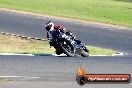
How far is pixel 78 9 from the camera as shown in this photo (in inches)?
1613

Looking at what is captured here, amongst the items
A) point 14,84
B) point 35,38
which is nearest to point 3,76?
point 14,84

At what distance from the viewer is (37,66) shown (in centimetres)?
1591

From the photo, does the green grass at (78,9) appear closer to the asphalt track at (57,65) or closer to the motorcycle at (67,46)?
the asphalt track at (57,65)

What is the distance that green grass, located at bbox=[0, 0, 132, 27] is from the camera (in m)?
37.0

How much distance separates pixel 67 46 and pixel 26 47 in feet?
10.8

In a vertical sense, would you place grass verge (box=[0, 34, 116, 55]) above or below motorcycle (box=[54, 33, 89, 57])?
below

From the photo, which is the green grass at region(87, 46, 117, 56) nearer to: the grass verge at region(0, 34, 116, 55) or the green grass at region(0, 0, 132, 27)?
the grass verge at region(0, 34, 116, 55)

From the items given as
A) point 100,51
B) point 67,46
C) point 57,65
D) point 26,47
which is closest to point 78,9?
point 100,51

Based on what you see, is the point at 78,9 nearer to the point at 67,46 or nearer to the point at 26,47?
the point at 26,47

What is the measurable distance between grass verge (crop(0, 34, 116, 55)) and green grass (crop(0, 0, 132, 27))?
12.4 m

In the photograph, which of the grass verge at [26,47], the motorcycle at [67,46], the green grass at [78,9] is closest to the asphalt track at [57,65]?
the motorcycle at [67,46]

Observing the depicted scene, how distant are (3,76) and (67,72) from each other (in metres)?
2.35

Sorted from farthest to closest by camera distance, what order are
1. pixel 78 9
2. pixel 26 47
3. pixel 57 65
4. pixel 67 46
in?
pixel 78 9, pixel 26 47, pixel 67 46, pixel 57 65

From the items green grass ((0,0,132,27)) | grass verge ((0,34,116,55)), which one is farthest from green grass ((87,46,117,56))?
green grass ((0,0,132,27))
